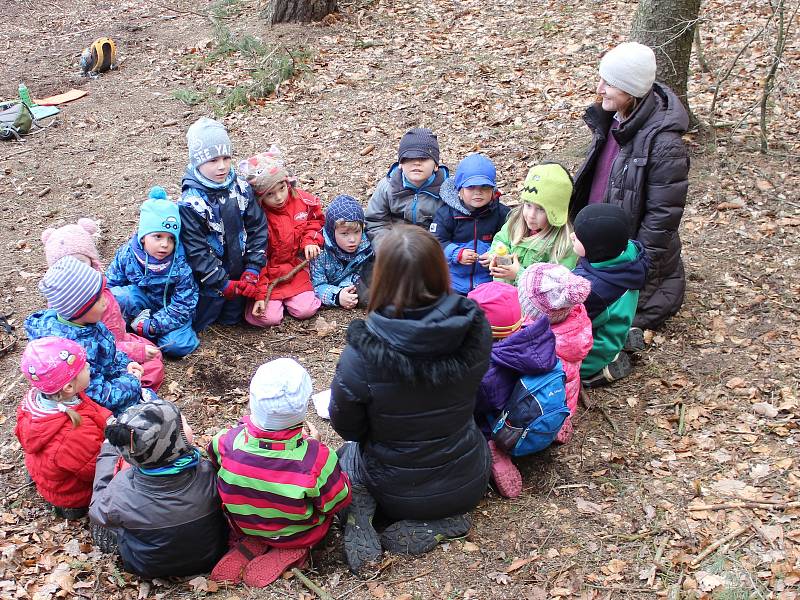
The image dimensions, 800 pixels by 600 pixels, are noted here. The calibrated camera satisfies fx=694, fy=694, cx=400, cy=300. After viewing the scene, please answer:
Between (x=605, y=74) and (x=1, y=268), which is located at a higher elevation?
(x=605, y=74)

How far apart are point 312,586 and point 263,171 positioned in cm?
340

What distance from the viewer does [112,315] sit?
5.00 meters

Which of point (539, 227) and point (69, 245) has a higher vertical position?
point (539, 227)

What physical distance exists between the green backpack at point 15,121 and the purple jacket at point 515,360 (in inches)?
323

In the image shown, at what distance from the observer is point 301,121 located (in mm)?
9609

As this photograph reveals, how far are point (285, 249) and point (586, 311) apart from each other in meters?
2.75

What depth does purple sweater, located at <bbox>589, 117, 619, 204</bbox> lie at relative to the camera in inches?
219

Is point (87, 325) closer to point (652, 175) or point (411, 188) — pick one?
point (411, 188)

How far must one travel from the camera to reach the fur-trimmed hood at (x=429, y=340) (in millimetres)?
3219

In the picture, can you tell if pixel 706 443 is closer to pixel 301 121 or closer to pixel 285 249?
pixel 285 249

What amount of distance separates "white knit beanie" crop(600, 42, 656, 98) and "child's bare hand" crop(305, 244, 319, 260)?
281 cm

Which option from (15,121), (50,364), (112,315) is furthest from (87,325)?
(15,121)

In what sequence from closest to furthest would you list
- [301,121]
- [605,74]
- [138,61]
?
[605,74], [301,121], [138,61]

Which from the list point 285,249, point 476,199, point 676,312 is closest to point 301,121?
point 285,249
